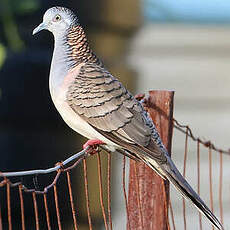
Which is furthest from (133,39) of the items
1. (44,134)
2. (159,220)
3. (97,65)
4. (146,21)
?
(159,220)

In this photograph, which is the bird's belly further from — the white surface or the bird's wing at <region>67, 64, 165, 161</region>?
the white surface

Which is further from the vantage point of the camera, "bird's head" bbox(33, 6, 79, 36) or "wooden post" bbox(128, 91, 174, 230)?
"bird's head" bbox(33, 6, 79, 36)

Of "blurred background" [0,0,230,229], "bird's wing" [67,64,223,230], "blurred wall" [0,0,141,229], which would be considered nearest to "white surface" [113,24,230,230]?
"blurred background" [0,0,230,229]

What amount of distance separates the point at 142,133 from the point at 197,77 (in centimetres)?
355

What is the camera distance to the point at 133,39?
6707mm

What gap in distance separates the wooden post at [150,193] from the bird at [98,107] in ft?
0.21

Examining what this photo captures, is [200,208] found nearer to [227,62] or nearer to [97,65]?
[97,65]

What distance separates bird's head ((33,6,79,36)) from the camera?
3.72 metres

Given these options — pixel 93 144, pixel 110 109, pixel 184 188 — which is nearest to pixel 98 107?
pixel 110 109

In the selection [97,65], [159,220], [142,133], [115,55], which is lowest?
[159,220]

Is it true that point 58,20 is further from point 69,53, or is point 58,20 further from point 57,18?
point 69,53

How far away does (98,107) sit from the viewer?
3.56 m

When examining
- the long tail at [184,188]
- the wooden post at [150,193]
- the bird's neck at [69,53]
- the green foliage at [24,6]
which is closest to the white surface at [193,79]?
the green foliage at [24,6]

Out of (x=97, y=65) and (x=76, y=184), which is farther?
(x=76, y=184)
